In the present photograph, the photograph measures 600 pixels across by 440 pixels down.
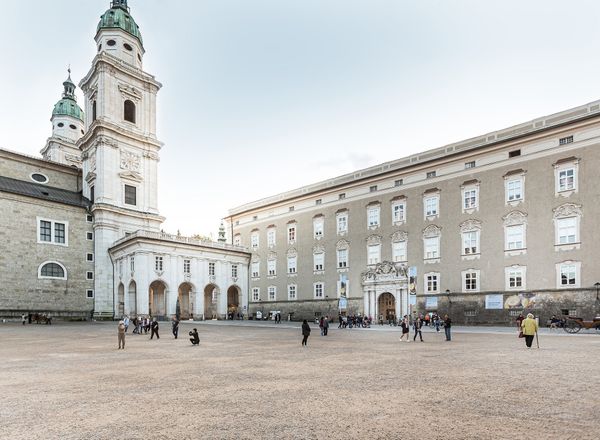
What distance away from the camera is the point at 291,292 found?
53844 mm

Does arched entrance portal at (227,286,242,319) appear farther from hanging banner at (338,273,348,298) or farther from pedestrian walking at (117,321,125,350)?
pedestrian walking at (117,321,125,350)

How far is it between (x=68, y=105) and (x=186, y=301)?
1887 inches

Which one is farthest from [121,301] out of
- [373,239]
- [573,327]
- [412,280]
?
[573,327]

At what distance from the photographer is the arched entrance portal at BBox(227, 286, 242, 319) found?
2302 inches

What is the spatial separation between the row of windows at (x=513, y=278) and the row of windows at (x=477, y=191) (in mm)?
5601

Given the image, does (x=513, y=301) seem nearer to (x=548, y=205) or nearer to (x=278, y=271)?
(x=548, y=205)

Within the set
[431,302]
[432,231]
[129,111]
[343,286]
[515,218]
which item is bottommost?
[431,302]

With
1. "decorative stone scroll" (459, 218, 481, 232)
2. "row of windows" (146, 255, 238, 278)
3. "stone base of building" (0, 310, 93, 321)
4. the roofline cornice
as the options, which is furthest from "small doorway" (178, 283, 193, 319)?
"decorative stone scroll" (459, 218, 481, 232)

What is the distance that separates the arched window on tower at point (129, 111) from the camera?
59.1 m

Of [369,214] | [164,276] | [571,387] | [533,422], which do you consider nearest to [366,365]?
[571,387]

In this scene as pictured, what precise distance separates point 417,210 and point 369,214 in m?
5.80

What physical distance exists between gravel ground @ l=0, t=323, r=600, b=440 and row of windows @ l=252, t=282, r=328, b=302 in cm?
3377

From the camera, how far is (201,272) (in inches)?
2148

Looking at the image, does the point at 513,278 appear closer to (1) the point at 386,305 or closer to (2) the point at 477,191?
(2) the point at 477,191
